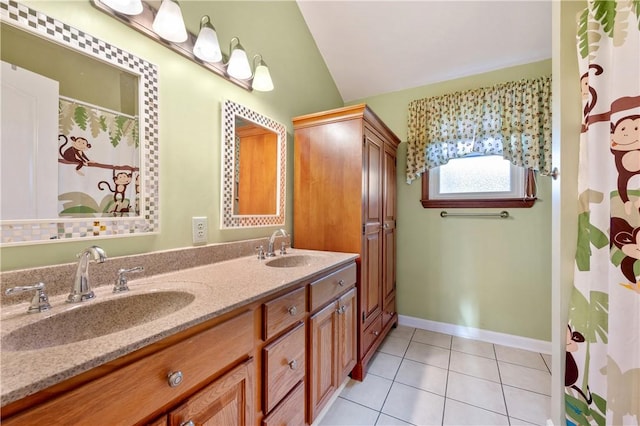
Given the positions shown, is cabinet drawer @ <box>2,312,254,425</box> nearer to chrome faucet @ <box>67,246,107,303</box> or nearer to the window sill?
chrome faucet @ <box>67,246,107,303</box>

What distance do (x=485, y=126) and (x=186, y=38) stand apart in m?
2.22

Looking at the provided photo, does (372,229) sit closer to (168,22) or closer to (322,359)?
(322,359)

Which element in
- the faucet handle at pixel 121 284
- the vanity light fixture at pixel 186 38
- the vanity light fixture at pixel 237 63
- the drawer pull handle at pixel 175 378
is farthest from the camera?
the vanity light fixture at pixel 237 63

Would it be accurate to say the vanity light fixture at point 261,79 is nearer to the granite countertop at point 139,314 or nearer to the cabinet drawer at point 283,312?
the granite countertop at point 139,314

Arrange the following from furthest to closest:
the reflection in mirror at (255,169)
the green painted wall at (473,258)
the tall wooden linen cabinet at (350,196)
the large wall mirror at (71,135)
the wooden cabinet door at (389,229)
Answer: the wooden cabinet door at (389,229) < the green painted wall at (473,258) < the tall wooden linen cabinet at (350,196) < the reflection in mirror at (255,169) < the large wall mirror at (71,135)

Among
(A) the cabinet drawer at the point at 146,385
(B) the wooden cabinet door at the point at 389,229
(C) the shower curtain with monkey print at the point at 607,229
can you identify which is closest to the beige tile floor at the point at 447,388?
(B) the wooden cabinet door at the point at 389,229

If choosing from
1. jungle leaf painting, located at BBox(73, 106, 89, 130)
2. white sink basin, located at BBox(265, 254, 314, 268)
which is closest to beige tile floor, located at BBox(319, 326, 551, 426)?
white sink basin, located at BBox(265, 254, 314, 268)

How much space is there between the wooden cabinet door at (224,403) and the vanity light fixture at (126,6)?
53.7 inches

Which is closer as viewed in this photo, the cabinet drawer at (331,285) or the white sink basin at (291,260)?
the cabinet drawer at (331,285)

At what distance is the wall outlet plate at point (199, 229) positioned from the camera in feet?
4.14

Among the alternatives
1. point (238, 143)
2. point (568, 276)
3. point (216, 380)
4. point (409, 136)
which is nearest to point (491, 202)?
point (409, 136)

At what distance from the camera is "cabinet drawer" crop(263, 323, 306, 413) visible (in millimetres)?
928

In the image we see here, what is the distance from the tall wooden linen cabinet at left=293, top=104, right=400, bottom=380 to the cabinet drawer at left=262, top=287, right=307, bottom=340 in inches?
26.5

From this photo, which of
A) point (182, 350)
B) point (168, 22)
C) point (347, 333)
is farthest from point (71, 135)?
point (347, 333)
